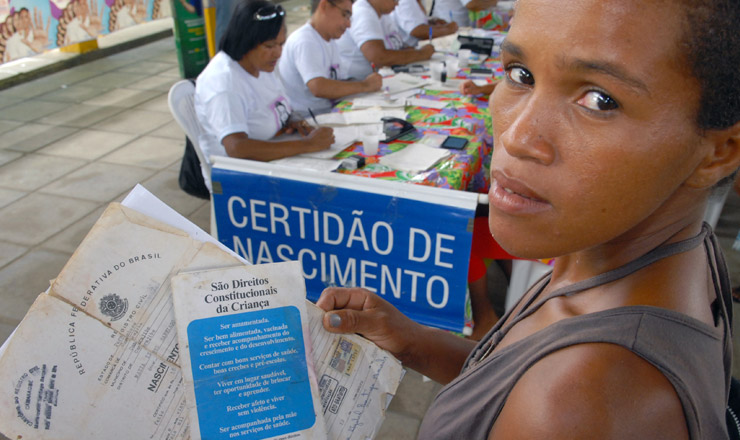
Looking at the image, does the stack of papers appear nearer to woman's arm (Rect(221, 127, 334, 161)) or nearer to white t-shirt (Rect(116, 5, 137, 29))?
woman's arm (Rect(221, 127, 334, 161))

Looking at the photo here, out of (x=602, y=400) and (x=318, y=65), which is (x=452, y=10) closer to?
(x=318, y=65)

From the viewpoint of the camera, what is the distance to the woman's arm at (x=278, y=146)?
280 cm

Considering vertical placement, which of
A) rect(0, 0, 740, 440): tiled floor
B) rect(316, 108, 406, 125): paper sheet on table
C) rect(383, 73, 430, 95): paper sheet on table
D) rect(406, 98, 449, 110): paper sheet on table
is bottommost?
rect(0, 0, 740, 440): tiled floor

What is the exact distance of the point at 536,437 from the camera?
1.90ft

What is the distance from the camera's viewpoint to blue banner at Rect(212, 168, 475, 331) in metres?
2.20

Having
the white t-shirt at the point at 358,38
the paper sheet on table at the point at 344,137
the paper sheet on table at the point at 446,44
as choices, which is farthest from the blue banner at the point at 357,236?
the paper sheet on table at the point at 446,44

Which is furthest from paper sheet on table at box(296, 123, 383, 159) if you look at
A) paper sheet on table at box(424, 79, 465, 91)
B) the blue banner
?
paper sheet on table at box(424, 79, 465, 91)

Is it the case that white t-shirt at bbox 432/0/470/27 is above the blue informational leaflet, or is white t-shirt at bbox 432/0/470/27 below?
below

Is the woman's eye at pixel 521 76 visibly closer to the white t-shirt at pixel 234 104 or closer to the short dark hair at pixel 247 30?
the white t-shirt at pixel 234 104

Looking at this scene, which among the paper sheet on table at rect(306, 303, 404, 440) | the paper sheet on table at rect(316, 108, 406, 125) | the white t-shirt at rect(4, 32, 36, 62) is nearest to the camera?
the paper sheet on table at rect(306, 303, 404, 440)

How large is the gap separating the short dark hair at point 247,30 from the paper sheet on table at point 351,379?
2293 mm

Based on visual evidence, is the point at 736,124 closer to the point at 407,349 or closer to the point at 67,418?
the point at 407,349

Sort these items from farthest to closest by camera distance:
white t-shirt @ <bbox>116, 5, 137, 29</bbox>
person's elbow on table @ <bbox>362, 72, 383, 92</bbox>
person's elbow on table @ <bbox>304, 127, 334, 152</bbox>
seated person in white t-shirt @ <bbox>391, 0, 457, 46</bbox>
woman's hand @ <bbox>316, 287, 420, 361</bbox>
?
1. white t-shirt @ <bbox>116, 5, 137, 29</bbox>
2. seated person in white t-shirt @ <bbox>391, 0, 457, 46</bbox>
3. person's elbow on table @ <bbox>362, 72, 383, 92</bbox>
4. person's elbow on table @ <bbox>304, 127, 334, 152</bbox>
5. woman's hand @ <bbox>316, 287, 420, 361</bbox>

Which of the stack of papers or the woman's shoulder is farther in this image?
the stack of papers
